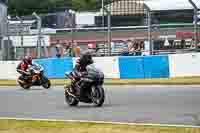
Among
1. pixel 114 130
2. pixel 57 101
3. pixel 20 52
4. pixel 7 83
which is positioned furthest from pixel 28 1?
pixel 114 130

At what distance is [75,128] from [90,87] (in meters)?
4.90

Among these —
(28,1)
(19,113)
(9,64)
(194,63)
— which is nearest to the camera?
(19,113)

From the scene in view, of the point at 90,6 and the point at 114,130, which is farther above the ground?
the point at 90,6

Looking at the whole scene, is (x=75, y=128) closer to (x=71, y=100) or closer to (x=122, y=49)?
(x=71, y=100)

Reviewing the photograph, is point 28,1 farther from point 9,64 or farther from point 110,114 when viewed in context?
point 110,114

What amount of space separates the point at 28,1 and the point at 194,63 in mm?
49573

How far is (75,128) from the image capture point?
11477 mm

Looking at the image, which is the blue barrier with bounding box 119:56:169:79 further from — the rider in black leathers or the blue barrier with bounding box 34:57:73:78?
the rider in black leathers

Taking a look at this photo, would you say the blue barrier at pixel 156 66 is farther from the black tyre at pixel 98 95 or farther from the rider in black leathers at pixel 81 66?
the black tyre at pixel 98 95

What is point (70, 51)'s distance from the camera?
32.5 metres

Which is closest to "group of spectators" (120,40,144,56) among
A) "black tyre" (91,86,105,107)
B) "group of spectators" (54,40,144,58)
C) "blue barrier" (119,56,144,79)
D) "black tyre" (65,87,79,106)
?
"group of spectators" (54,40,144,58)

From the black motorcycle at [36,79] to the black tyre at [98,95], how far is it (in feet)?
29.4

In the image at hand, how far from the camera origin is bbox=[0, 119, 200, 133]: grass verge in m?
10.9

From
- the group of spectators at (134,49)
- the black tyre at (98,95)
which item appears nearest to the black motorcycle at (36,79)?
the group of spectators at (134,49)
